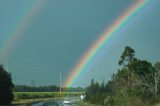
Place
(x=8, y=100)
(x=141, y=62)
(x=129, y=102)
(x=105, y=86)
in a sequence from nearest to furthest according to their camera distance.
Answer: (x=129, y=102) → (x=8, y=100) → (x=141, y=62) → (x=105, y=86)

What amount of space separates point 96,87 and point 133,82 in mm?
49846

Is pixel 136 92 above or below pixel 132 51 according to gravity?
below

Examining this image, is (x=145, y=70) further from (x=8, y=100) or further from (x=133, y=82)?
(x=8, y=100)

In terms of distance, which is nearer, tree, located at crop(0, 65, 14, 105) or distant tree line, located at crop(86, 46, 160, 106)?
distant tree line, located at crop(86, 46, 160, 106)

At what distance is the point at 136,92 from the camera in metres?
69.7

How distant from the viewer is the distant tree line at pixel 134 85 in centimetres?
6304

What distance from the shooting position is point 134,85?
74.4 m

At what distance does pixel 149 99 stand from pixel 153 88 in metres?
8.55

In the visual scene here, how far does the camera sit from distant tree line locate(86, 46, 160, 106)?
207 ft

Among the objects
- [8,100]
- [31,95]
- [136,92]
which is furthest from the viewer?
[31,95]

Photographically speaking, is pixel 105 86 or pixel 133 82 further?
pixel 105 86

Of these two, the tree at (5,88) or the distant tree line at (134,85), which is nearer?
the distant tree line at (134,85)

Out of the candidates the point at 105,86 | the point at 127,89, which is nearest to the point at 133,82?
the point at 127,89

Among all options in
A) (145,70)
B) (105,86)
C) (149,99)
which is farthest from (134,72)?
(105,86)
